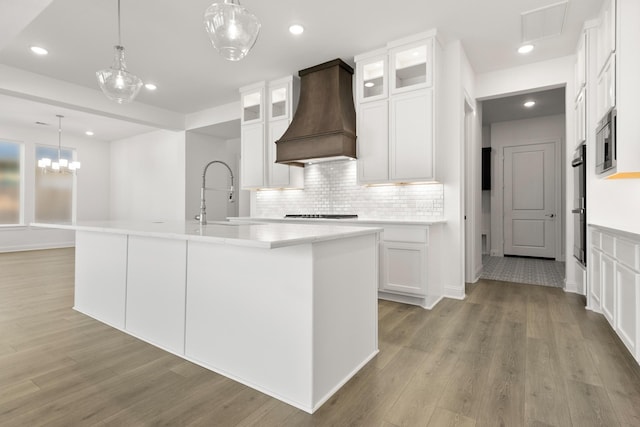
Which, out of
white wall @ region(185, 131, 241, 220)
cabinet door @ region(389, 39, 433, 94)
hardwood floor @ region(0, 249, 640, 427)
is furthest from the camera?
white wall @ region(185, 131, 241, 220)

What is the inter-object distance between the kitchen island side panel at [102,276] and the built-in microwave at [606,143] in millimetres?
4053

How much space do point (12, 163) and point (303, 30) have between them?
817cm

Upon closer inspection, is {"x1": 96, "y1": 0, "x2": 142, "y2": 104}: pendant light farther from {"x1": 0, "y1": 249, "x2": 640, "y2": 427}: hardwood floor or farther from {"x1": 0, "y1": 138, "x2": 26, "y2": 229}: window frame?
{"x1": 0, "y1": 138, "x2": 26, "y2": 229}: window frame

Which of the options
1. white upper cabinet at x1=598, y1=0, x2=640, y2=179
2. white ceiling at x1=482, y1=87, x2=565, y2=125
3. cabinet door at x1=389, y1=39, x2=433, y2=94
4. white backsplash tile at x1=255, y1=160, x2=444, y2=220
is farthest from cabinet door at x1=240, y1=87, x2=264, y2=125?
white upper cabinet at x1=598, y1=0, x2=640, y2=179

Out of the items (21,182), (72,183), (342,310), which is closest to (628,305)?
(342,310)

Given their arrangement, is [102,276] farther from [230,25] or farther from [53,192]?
[53,192]

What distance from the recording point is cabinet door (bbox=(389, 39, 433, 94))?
12.3 feet

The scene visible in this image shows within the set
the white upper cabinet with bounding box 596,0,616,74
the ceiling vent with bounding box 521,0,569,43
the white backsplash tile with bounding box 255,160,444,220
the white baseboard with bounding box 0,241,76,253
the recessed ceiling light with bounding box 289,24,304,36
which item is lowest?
the white baseboard with bounding box 0,241,76,253

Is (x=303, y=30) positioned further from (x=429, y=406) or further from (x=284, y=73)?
(x=429, y=406)

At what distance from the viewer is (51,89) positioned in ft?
16.6

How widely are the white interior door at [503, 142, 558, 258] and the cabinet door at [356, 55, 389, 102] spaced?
459cm

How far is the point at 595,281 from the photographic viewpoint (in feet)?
10.6

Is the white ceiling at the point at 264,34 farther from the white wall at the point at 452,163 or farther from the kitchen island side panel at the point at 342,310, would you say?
the kitchen island side panel at the point at 342,310

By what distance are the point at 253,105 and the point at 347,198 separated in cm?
222
